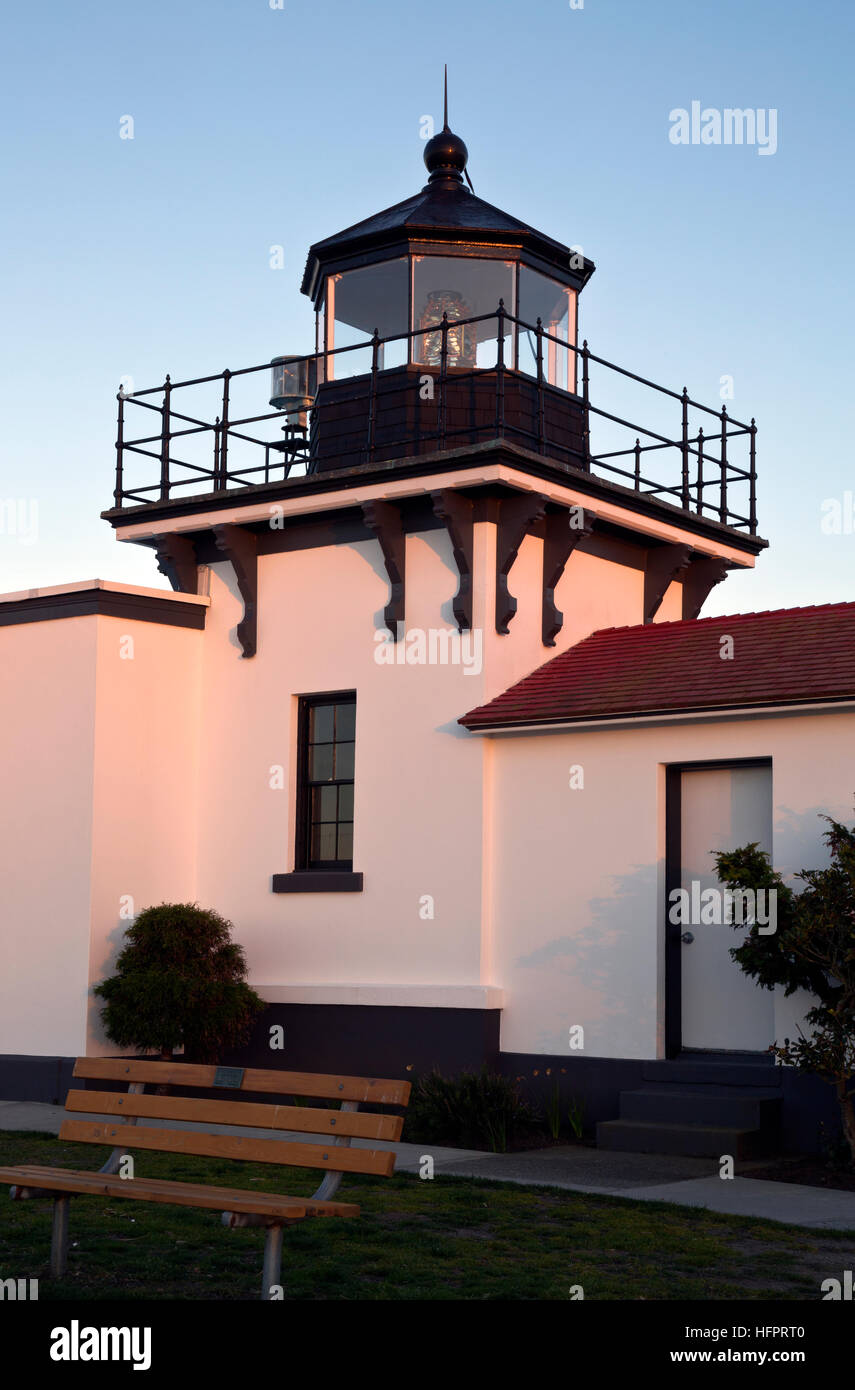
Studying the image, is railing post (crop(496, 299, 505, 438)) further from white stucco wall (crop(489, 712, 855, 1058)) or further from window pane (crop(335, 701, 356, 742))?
window pane (crop(335, 701, 356, 742))

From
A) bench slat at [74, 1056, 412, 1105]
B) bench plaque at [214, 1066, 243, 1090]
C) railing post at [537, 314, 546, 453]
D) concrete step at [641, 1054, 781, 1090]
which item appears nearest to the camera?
bench slat at [74, 1056, 412, 1105]

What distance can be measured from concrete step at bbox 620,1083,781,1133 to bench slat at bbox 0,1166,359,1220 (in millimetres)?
5348

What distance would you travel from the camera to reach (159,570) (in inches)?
644

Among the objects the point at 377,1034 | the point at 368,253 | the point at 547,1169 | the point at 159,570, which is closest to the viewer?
the point at 547,1169

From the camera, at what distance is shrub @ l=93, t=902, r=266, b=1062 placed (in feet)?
44.4

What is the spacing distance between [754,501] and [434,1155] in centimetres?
835

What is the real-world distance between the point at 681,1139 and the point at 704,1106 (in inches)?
12.7

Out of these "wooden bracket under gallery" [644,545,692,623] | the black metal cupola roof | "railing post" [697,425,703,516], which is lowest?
"wooden bracket under gallery" [644,545,692,623]

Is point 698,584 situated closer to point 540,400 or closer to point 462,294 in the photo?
point 540,400

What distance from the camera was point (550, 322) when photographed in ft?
50.8

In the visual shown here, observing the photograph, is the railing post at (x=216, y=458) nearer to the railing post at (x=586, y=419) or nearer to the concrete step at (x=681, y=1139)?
the railing post at (x=586, y=419)

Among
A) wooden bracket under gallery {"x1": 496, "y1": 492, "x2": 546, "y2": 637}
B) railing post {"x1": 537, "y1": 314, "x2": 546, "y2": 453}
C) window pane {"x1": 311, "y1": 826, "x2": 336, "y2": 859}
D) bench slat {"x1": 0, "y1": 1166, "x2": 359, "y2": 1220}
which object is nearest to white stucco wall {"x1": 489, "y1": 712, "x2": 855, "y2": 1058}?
wooden bracket under gallery {"x1": 496, "y1": 492, "x2": 546, "y2": 637}
